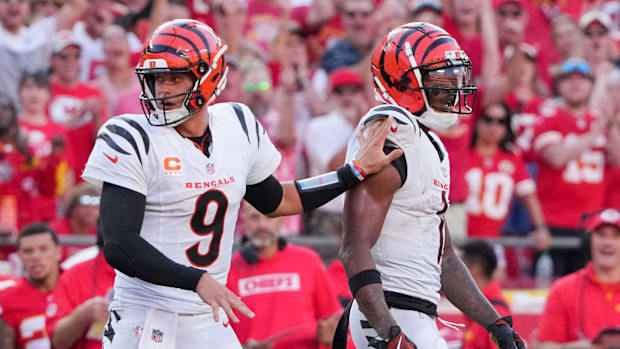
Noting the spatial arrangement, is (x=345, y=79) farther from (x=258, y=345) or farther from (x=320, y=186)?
(x=320, y=186)

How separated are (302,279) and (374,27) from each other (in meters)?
3.39

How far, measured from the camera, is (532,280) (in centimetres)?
860

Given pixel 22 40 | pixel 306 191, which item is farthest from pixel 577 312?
pixel 22 40

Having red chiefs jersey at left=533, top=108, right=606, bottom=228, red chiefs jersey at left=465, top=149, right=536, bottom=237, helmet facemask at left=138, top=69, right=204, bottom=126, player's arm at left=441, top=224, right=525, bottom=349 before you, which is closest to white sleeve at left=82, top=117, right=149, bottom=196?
helmet facemask at left=138, top=69, right=204, bottom=126

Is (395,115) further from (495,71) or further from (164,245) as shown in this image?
(495,71)

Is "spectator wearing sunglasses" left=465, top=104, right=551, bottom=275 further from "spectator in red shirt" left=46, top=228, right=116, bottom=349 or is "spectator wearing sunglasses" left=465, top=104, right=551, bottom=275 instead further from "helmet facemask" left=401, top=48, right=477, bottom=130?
"helmet facemask" left=401, top=48, right=477, bottom=130

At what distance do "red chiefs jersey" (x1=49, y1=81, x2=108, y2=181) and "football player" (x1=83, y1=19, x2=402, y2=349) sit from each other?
14.2 feet

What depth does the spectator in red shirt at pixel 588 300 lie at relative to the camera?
6.93m

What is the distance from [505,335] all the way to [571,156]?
192 inches

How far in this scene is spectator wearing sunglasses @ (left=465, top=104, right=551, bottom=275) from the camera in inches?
349

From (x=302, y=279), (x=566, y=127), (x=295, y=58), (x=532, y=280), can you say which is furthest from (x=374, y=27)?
(x=302, y=279)

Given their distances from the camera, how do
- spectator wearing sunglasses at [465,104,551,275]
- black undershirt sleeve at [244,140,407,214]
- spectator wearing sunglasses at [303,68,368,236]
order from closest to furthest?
1. black undershirt sleeve at [244,140,407,214]
2. spectator wearing sunglasses at [303,68,368,236]
3. spectator wearing sunglasses at [465,104,551,275]

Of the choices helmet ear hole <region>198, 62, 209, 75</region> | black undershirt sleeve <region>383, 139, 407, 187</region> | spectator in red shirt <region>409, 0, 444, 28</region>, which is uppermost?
spectator in red shirt <region>409, 0, 444, 28</region>

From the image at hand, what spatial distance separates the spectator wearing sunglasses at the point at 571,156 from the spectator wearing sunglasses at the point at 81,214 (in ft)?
13.0
